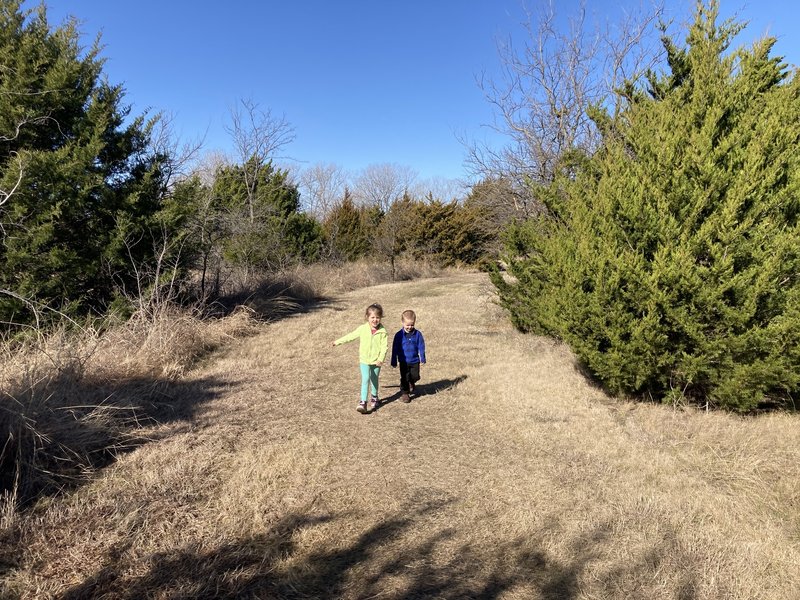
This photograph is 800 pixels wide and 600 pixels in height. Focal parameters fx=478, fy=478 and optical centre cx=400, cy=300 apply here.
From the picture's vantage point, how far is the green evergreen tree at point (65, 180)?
25.8 feet

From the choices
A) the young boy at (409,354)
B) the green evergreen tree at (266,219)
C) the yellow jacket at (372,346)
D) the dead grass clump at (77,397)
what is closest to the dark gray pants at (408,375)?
the young boy at (409,354)

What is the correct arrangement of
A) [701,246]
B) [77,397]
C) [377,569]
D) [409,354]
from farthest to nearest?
[409,354], [701,246], [77,397], [377,569]

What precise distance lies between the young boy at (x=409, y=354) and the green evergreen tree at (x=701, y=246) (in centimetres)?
192

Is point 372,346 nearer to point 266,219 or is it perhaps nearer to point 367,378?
point 367,378

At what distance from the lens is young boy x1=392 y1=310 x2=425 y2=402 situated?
6309 mm

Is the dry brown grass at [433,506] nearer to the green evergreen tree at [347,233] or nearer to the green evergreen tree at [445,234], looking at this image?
Answer: the green evergreen tree at [347,233]

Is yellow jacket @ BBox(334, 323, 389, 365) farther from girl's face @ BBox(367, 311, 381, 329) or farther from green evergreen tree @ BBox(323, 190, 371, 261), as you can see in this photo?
green evergreen tree @ BBox(323, 190, 371, 261)

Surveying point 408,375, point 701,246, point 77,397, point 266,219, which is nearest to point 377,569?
point 408,375

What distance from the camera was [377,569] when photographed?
289 centimetres

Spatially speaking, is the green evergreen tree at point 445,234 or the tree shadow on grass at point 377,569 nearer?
the tree shadow on grass at point 377,569

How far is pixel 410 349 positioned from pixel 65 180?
6.84 metres

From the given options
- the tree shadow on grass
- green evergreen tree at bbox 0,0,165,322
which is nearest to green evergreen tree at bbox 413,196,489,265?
green evergreen tree at bbox 0,0,165,322

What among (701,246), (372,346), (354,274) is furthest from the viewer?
(354,274)

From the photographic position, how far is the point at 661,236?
5.23 meters
